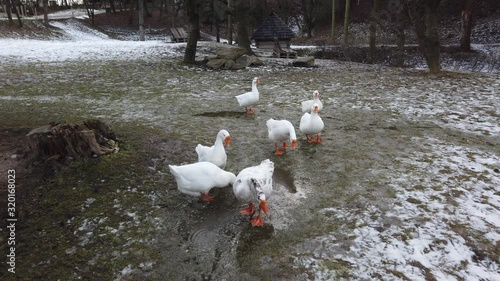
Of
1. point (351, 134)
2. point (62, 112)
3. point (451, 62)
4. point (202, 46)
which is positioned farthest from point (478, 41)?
point (62, 112)

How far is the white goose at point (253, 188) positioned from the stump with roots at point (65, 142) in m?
2.41

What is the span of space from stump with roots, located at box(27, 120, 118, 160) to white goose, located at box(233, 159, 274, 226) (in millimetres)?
2408

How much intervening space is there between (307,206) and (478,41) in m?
29.8

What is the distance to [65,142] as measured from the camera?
462cm

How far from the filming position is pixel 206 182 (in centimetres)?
387

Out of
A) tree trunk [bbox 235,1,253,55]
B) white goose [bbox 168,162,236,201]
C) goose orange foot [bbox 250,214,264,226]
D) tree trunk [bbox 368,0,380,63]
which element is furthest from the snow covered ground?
tree trunk [bbox 368,0,380,63]

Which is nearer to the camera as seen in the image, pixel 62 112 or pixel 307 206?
pixel 307 206

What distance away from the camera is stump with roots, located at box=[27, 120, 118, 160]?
454 centimetres

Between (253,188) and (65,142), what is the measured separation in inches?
116

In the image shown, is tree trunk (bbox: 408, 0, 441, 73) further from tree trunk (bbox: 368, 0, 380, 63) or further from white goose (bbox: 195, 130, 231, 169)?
white goose (bbox: 195, 130, 231, 169)

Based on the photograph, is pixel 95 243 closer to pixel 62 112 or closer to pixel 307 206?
pixel 307 206

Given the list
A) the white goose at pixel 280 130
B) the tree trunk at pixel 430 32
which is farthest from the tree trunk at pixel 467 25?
the white goose at pixel 280 130

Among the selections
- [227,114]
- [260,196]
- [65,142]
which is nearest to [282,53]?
[227,114]

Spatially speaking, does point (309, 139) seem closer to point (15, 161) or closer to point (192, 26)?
point (15, 161)
